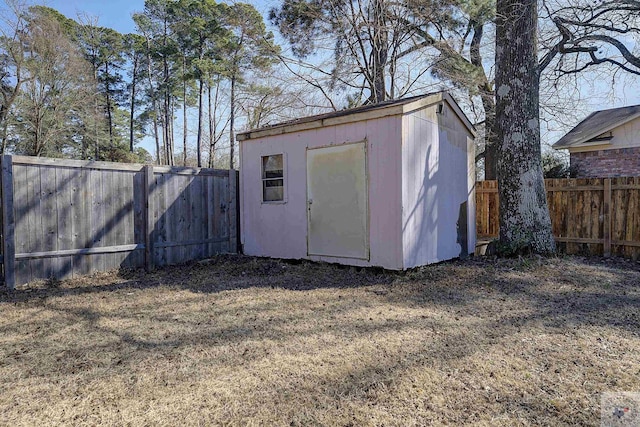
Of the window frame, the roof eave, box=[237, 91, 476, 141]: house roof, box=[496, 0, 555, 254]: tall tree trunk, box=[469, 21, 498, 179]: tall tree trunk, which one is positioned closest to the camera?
box=[237, 91, 476, 141]: house roof

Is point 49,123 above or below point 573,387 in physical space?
above

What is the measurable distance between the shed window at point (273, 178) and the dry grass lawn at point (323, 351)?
81.7 inches

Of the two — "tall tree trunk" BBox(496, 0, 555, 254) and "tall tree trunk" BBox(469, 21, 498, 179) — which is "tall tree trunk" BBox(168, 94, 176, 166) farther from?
"tall tree trunk" BBox(496, 0, 555, 254)

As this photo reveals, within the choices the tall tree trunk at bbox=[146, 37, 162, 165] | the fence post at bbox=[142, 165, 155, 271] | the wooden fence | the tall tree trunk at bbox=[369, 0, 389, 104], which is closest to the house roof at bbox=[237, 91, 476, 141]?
the fence post at bbox=[142, 165, 155, 271]

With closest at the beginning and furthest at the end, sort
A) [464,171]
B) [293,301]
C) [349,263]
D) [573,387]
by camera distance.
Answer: [573,387], [293,301], [349,263], [464,171]

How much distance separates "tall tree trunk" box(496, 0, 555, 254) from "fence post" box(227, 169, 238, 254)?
4.72 meters

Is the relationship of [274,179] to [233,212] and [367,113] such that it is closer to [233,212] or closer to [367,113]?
[233,212]

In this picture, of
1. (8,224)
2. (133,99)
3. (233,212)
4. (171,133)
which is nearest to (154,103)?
(133,99)

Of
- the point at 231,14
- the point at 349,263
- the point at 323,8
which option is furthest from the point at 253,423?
the point at 231,14

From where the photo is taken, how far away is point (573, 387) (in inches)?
87.8

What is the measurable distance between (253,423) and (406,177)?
3.92 metres

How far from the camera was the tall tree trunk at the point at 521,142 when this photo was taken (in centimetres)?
614

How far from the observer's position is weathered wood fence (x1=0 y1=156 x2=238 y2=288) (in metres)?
4.77

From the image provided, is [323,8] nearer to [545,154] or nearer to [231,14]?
[231,14]
